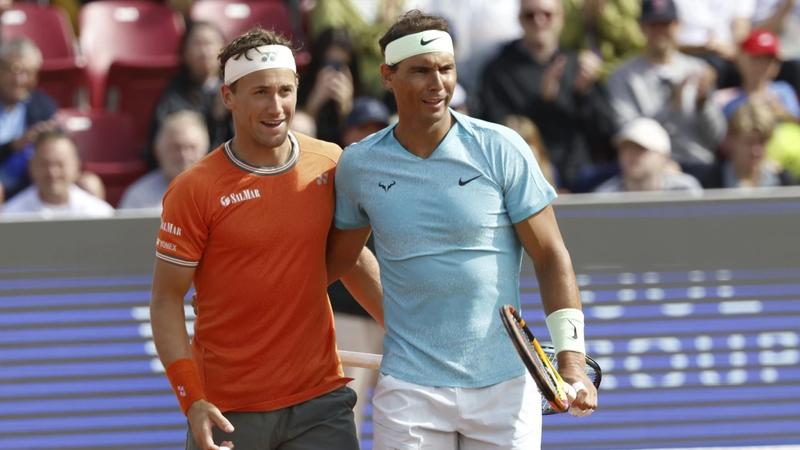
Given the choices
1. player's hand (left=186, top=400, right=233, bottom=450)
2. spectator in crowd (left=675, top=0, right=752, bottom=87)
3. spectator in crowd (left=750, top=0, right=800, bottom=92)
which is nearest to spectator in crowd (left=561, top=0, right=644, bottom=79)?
spectator in crowd (left=675, top=0, right=752, bottom=87)

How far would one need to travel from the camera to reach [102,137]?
9.06 m

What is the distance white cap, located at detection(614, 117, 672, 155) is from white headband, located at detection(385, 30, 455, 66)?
3645 millimetres

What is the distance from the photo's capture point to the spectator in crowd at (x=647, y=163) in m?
7.82

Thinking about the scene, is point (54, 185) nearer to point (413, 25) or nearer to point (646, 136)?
point (646, 136)

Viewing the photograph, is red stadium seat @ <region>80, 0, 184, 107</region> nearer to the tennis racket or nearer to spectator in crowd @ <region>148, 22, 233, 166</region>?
spectator in crowd @ <region>148, 22, 233, 166</region>

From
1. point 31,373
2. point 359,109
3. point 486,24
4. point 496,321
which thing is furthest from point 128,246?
point 486,24

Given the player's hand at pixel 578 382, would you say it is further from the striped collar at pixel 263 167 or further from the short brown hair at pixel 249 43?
the short brown hair at pixel 249 43

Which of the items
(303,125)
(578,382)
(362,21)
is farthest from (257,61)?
(362,21)

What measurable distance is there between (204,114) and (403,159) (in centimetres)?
461

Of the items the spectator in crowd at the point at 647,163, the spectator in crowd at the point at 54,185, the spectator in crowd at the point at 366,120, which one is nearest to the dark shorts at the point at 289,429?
the spectator in crowd at the point at 366,120

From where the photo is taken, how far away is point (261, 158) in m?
4.52

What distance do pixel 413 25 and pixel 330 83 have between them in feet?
14.6

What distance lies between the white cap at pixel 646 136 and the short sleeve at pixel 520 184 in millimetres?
3611

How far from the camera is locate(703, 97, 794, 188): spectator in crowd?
8297mm
